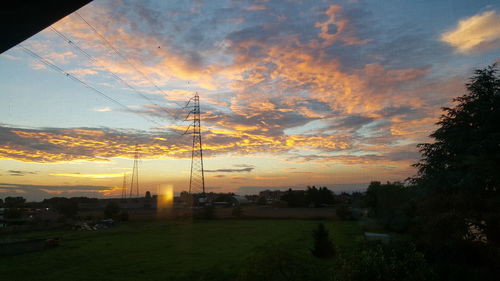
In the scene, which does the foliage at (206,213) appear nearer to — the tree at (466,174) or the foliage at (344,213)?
the foliage at (344,213)

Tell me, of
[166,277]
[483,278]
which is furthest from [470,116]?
[166,277]

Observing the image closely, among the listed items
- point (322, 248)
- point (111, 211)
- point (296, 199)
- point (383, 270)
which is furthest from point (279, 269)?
point (296, 199)

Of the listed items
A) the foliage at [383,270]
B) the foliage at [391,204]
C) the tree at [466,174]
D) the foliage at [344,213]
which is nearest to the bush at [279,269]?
the foliage at [383,270]

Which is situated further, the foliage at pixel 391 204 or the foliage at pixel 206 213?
the foliage at pixel 206 213

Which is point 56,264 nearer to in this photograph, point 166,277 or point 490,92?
point 166,277

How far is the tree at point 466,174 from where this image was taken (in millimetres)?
19984

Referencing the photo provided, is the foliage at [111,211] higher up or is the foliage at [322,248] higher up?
the foliage at [111,211]

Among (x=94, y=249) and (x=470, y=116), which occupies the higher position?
(x=470, y=116)

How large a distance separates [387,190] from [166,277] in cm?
4696

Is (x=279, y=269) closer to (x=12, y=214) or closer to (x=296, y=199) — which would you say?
(x=12, y=214)

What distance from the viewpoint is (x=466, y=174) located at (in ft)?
80.1

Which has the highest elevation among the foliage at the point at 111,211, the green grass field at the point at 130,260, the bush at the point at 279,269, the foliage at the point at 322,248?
the foliage at the point at 111,211

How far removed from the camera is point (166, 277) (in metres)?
23.4

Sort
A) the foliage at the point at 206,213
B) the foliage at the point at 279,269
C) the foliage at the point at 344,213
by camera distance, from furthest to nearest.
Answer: the foliage at the point at 206,213, the foliage at the point at 344,213, the foliage at the point at 279,269
